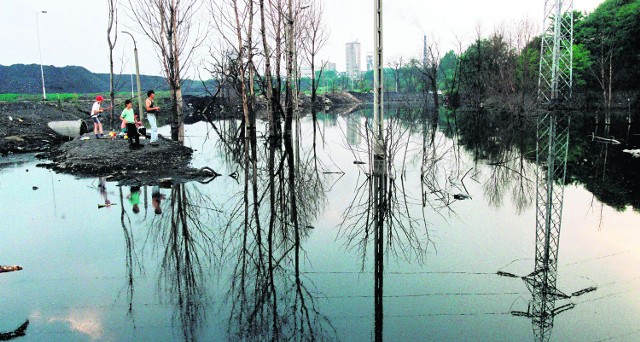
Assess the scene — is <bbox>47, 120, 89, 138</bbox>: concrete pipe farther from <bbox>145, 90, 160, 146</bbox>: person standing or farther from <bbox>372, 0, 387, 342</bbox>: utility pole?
<bbox>372, 0, 387, 342</bbox>: utility pole

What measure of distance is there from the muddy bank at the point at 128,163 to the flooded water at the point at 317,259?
0.87m

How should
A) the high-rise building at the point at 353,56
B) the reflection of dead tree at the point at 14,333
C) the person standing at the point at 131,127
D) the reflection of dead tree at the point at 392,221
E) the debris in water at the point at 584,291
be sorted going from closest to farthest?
the reflection of dead tree at the point at 14,333 < the debris in water at the point at 584,291 < the reflection of dead tree at the point at 392,221 < the person standing at the point at 131,127 < the high-rise building at the point at 353,56

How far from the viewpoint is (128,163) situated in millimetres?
13398

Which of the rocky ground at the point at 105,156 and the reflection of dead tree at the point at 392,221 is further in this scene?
the rocky ground at the point at 105,156

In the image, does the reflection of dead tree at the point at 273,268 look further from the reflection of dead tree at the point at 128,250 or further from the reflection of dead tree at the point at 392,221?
the reflection of dead tree at the point at 128,250

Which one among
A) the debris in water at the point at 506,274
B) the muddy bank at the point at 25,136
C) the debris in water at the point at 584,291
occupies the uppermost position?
the muddy bank at the point at 25,136

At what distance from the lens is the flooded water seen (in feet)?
15.4

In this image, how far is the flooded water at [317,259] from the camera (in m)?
4.69

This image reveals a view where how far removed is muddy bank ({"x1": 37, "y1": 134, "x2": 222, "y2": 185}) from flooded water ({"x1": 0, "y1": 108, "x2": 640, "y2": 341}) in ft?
2.86

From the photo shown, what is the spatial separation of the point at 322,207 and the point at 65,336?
544 cm

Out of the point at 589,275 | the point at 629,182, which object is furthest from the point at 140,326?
the point at 629,182

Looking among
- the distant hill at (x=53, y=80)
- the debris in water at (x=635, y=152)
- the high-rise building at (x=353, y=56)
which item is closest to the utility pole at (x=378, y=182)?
the debris in water at (x=635, y=152)

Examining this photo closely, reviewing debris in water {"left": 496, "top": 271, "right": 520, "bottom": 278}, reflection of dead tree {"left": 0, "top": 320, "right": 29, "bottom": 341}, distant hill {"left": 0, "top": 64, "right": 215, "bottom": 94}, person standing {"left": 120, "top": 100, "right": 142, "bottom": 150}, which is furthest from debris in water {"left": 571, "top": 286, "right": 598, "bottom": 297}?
distant hill {"left": 0, "top": 64, "right": 215, "bottom": 94}

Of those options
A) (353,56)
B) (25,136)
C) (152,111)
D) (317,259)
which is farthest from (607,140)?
(353,56)
